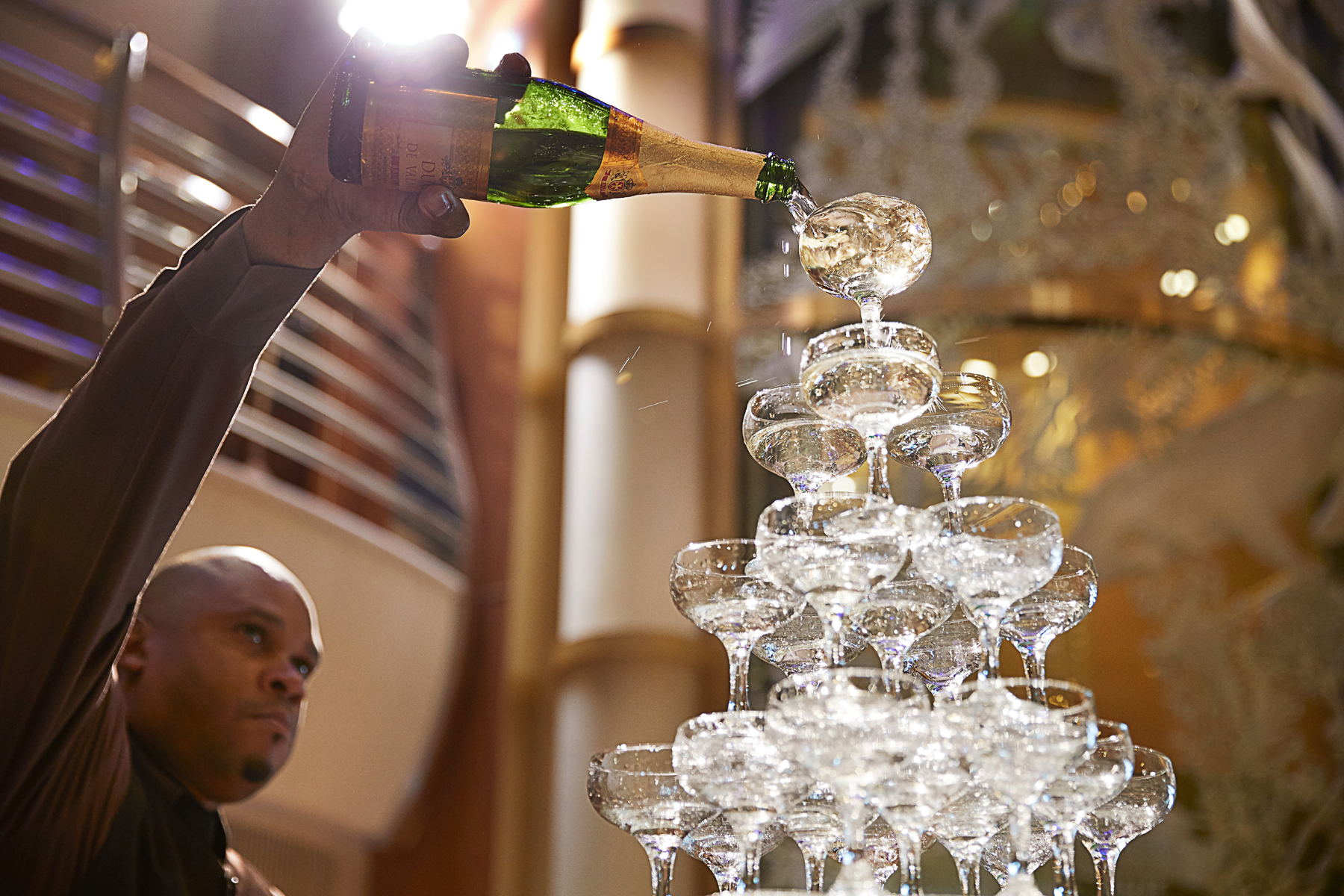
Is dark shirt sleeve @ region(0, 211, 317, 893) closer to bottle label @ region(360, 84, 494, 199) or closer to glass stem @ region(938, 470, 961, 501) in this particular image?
bottle label @ region(360, 84, 494, 199)

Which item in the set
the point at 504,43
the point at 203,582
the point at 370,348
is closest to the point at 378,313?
the point at 370,348

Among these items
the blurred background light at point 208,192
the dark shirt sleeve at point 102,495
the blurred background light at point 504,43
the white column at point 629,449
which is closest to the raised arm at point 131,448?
the dark shirt sleeve at point 102,495

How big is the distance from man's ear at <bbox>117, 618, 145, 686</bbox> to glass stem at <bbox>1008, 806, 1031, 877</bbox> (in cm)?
76

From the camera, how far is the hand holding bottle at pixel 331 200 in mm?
834

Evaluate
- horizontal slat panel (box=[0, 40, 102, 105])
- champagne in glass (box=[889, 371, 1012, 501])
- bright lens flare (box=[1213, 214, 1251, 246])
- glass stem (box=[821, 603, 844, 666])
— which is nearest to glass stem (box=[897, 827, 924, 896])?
glass stem (box=[821, 603, 844, 666])

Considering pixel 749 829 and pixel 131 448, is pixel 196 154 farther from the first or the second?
pixel 749 829

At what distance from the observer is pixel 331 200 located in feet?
2.77

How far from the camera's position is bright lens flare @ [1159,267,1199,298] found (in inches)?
142

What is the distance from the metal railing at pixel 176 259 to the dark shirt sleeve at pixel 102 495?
85.4 inches

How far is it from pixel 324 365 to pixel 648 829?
10.1 ft

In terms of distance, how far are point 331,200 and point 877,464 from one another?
1.29ft

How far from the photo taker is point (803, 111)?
390 centimetres

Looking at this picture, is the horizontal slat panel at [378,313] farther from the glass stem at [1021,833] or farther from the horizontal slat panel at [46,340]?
the glass stem at [1021,833]

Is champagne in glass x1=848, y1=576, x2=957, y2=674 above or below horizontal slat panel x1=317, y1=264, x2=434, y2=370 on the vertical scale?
below
